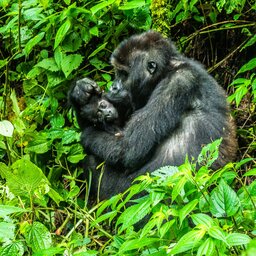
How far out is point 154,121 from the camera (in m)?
3.69

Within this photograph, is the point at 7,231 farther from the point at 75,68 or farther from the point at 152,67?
the point at 75,68

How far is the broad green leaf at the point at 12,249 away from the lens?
102 inches

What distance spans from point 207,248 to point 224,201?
313 millimetres

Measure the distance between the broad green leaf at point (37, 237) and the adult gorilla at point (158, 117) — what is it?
1.06 metres

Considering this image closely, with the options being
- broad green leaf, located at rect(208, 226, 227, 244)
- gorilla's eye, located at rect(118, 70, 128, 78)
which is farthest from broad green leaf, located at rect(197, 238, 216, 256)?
gorilla's eye, located at rect(118, 70, 128, 78)

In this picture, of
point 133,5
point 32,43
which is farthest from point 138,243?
point 32,43

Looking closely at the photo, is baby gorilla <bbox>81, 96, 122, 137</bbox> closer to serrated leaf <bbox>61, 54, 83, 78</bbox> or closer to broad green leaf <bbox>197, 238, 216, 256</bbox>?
serrated leaf <bbox>61, 54, 83, 78</bbox>

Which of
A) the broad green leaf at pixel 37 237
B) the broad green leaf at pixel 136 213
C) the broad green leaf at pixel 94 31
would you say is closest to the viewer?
the broad green leaf at pixel 136 213

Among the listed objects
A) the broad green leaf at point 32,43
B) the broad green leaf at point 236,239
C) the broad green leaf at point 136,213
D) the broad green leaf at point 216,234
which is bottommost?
the broad green leaf at point 32,43

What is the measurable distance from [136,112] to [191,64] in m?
0.49

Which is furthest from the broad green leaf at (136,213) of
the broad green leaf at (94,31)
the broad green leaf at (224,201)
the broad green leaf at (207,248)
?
the broad green leaf at (94,31)

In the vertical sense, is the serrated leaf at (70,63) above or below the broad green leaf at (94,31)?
below

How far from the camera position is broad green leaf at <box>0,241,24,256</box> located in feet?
8.48

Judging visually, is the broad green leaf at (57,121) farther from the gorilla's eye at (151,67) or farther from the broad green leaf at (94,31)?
the gorilla's eye at (151,67)
